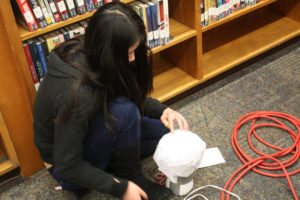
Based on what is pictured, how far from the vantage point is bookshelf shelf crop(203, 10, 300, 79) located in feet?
7.06

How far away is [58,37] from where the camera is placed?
151 cm

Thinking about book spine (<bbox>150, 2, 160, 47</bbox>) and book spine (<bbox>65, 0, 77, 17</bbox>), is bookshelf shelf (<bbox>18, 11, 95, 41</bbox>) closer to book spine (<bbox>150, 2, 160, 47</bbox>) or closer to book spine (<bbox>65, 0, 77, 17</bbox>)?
book spine (<bbox>65, 0, 77, 17</bbox>)

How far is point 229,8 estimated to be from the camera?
1979 mm

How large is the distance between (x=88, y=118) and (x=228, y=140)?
850 millimetres

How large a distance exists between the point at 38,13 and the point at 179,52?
0.92m

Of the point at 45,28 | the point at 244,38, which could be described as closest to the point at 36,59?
the point at 45,28

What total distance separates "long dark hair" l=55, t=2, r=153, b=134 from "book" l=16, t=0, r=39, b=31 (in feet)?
0.75

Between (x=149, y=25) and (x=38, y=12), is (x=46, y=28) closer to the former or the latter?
(x=38, y=12)

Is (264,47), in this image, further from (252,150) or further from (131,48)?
(131,48)

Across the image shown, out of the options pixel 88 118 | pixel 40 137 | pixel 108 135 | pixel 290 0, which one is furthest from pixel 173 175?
pixel 290 0

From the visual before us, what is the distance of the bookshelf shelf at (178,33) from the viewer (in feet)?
6.05

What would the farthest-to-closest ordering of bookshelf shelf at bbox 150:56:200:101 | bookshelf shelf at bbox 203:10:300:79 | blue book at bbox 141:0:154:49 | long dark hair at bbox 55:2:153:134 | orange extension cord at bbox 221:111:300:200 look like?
1. bookshelf shelf at bbox 203:10:300:79
2. bookshelf shelf at bbox 150:56:200:101
3. blue book at bbox 141:0:154:49
4. orange extension cord at bbox 221:111:300:200
5. long dark hair at bbox 55:2:153:134

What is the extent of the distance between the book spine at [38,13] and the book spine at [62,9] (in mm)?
72

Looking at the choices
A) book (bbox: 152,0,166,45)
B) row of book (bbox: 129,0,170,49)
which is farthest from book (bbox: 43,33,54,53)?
book (bbox: 152,0,166,45)
